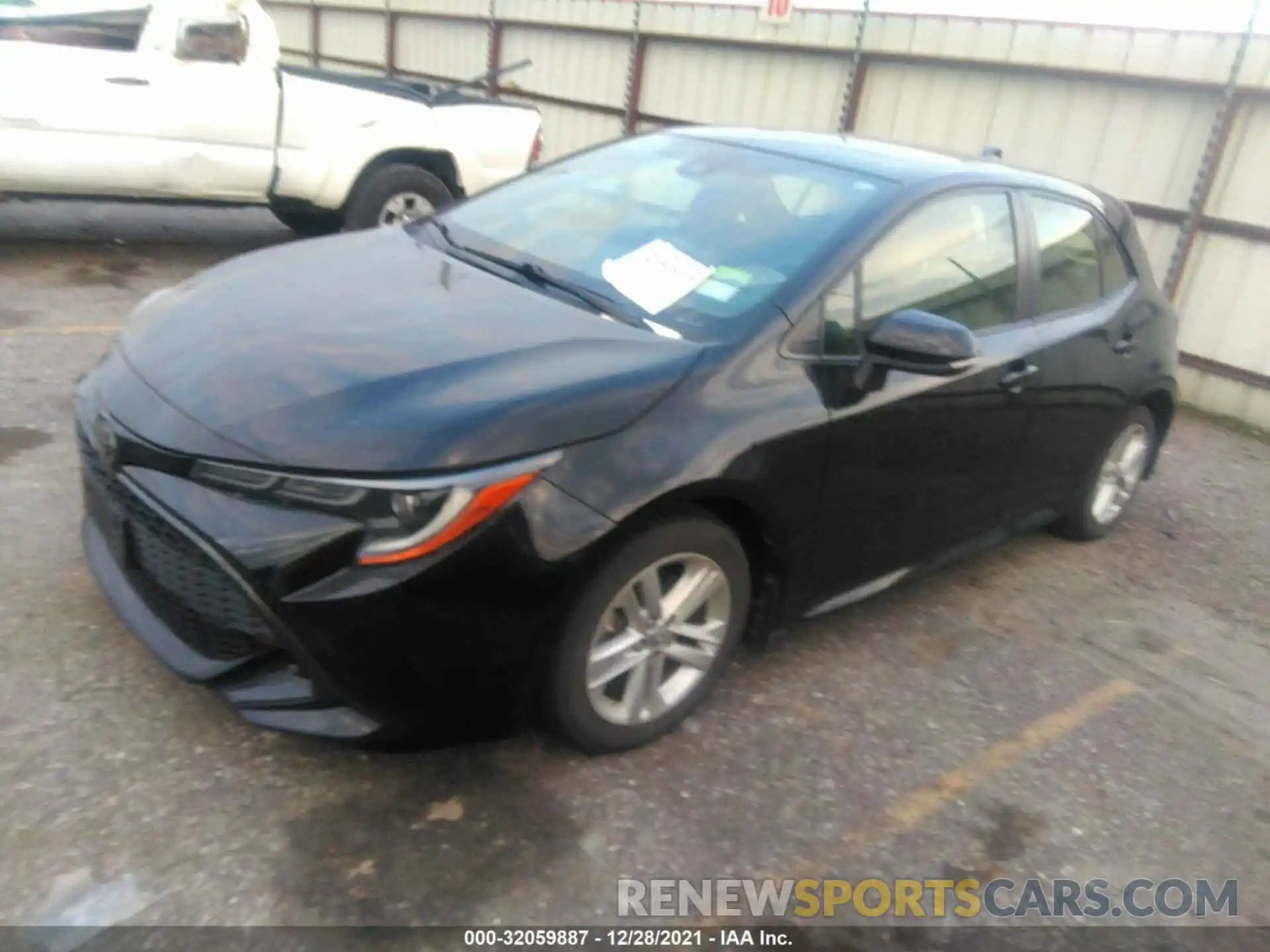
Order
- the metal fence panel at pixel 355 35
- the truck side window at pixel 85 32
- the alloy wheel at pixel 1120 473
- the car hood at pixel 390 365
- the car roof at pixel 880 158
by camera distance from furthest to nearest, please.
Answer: the metal fence panel at pixel 355 35, the truck side window at pixel 85 32, the alloy wheel at pixel 1120 473, the car roof at pixel 880 158, the car hood at pixel 390 365

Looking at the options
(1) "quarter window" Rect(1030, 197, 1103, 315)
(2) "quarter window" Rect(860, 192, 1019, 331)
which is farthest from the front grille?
(1) "quarter window" Rect(1030, 197, 1103, 315)

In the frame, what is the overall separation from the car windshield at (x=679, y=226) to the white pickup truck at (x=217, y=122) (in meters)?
4.11


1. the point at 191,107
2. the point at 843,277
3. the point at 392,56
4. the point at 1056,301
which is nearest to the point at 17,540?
the point at 843,277

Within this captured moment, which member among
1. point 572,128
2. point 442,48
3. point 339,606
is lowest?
point 339,606

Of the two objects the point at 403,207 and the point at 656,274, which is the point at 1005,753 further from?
the point at 403,207

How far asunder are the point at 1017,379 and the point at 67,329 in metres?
4.86

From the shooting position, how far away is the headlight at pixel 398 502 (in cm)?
233

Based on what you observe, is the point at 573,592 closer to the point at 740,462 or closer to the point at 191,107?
the point at 740,462

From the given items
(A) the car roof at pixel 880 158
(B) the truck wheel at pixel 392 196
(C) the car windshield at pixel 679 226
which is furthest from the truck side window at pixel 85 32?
(A) the car roof at pixel 880 158

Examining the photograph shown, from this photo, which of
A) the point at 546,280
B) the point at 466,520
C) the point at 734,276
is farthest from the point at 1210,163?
the point at 466,520

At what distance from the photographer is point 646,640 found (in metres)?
2.80

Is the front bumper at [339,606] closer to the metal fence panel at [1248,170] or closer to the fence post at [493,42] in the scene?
the metal fence panel at [1248,170]

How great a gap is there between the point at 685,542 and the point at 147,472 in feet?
4.30

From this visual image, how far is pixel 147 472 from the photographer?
2523 millimetres
